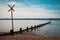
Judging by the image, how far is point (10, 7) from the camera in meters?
25.1

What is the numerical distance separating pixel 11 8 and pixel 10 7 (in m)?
0.23

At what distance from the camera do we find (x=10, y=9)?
25.3 metres

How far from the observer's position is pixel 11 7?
82.3 ft

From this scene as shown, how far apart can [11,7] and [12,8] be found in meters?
0.26

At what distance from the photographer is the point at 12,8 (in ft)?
82.8

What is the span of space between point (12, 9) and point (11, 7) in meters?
0.38

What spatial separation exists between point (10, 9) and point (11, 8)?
26cm

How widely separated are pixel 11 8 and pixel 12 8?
0.17 metres

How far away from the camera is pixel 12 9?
82.8ft

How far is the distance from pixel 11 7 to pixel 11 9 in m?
0.35

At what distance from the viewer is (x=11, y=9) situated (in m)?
25.2

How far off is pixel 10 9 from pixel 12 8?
376 millimetres

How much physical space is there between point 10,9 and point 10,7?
35cm
